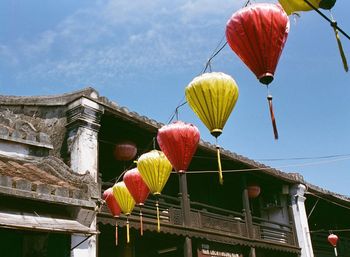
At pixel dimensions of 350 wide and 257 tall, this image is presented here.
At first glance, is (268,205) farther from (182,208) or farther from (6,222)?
(6,222)

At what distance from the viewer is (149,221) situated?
34.0 feet

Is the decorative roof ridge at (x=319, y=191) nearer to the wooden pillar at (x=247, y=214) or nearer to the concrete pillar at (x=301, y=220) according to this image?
the concrete pillar at (x=301, y=220)

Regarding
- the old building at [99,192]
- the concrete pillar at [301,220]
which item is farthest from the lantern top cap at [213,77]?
the concrete pillar at [301,220]

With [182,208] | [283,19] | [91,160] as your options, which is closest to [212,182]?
[182,208]

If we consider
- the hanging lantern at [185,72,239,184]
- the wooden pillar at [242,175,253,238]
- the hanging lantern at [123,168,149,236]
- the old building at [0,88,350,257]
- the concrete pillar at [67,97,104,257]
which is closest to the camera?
the hanging lantern at [185,72,239,184]

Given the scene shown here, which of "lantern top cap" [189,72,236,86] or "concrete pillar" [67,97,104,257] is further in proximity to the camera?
"concrete pillar" [67,97,104,257]

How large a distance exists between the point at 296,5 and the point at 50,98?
24.1 ft

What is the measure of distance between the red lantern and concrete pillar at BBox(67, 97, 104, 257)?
266 cm

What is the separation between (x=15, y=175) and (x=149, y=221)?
3949mm

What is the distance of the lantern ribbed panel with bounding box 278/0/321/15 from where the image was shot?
154 inches

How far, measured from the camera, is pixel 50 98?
10227 millimetres

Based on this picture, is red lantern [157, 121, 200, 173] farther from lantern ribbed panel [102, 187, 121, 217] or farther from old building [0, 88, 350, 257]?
lantern ribbed panel [102, 187, 121, 217]

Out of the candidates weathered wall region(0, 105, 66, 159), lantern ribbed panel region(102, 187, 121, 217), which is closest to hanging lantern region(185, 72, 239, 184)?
lantern ribbed panel region(102, 187, 121, 217)

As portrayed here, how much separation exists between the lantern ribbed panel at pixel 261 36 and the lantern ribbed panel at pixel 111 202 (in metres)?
5.24
